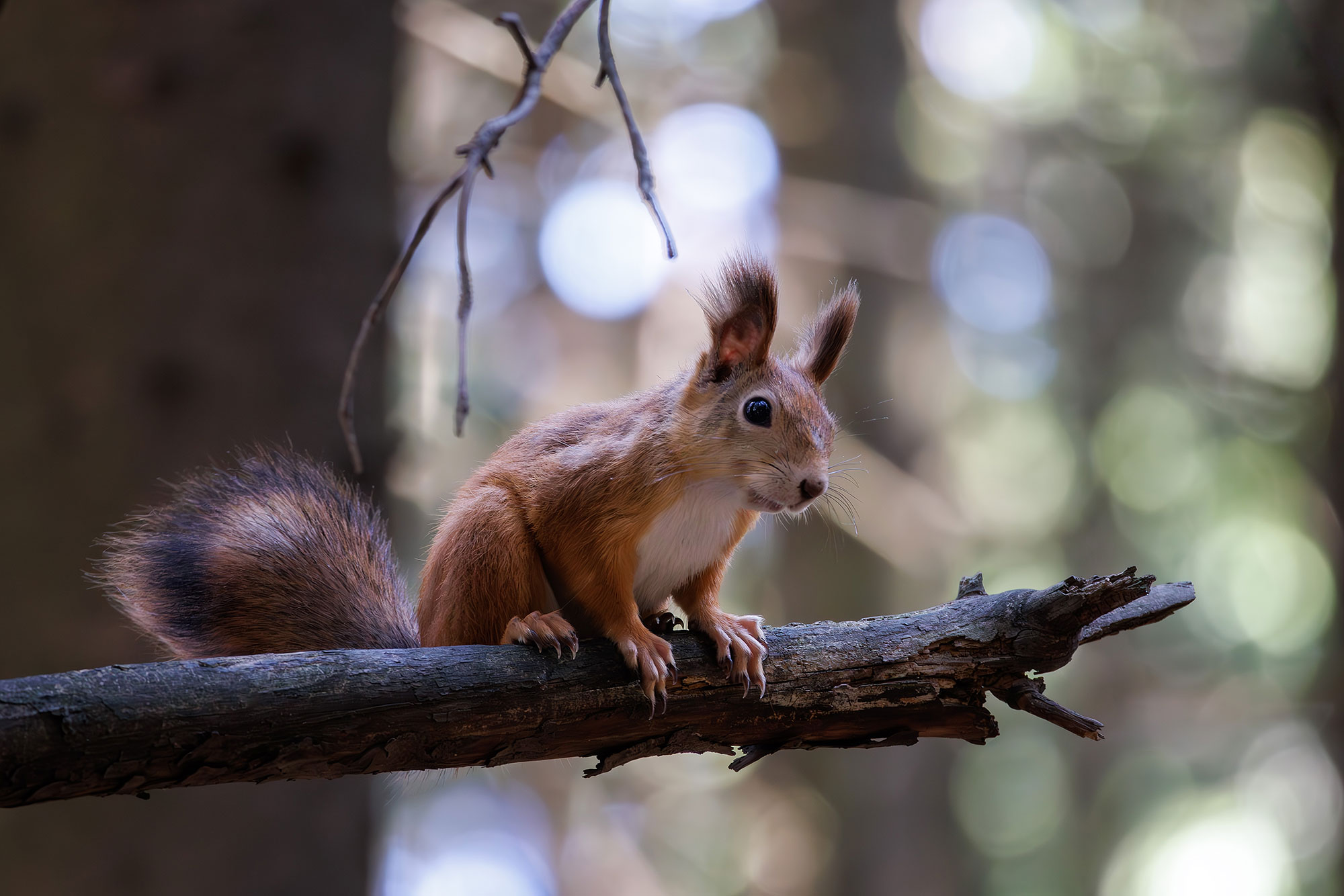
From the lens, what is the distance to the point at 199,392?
257 cm

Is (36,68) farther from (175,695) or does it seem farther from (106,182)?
(175,695)

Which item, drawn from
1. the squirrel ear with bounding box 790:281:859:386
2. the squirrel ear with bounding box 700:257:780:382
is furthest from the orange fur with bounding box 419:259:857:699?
the squirrel ear with bounding box 790:281:859:386

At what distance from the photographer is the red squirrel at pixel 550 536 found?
75.3 inches

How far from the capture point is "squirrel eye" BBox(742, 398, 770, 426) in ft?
6.47

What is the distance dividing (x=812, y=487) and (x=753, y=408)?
21 cm

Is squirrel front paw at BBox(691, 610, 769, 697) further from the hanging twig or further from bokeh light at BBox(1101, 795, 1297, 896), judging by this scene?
bokeh light at BBox(1101, 795, 1297, 896)

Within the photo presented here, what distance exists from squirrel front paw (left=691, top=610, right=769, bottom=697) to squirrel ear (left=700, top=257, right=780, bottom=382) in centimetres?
52

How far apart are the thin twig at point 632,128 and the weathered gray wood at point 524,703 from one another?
2.70ft

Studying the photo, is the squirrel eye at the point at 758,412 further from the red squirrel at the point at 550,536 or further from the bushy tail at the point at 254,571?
the bushy tail at the point at 254,571

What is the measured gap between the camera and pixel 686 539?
6.76 feet

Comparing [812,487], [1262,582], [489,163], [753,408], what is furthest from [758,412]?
[1262,582]

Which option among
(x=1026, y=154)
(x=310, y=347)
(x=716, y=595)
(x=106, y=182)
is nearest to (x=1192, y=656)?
(x=1026, y=154)

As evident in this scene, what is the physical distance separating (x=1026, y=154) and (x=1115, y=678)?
14.1 ft

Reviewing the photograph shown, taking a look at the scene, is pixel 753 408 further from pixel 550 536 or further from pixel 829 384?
pixel 829 384
